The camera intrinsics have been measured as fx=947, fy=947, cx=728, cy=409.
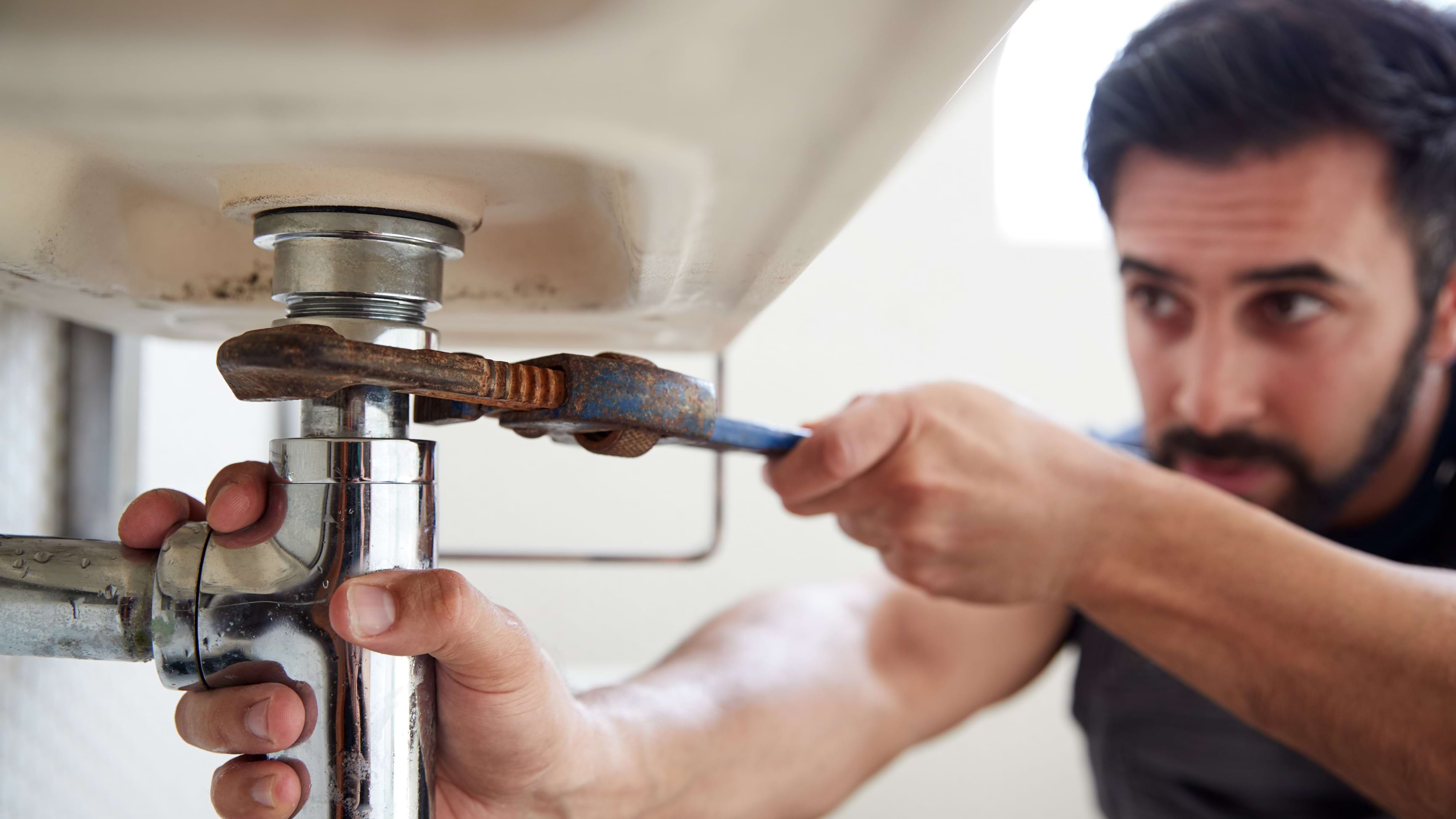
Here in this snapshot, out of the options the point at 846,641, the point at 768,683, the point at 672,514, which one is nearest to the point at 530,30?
the point at 768,683

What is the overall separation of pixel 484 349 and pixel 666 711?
0.21 metres

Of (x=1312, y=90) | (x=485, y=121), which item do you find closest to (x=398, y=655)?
(x=485, y=121)

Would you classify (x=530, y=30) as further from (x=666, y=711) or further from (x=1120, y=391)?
(x=1120, y=391)

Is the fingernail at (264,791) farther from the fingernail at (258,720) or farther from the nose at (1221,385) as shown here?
the nose at (1221,385)

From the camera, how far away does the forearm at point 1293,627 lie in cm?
43

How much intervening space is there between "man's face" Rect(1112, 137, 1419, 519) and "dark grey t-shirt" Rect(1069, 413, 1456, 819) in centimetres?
8

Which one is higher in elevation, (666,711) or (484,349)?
(484,349)

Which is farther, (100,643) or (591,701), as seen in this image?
(591,701)

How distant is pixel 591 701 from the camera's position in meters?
0.42

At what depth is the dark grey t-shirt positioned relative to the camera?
2.38ft

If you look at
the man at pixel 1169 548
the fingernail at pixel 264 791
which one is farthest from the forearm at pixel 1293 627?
the fingernail at pixel 264 791

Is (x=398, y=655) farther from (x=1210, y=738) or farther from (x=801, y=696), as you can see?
(x=1210, y=738)

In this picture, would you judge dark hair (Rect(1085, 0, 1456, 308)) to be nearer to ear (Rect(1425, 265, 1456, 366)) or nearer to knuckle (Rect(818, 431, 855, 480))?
ear (Rect(1425, 265, 1456, 366))

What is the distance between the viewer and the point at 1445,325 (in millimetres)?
793
